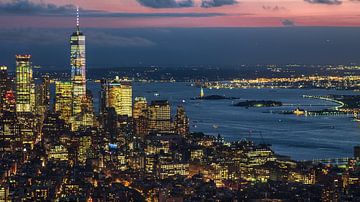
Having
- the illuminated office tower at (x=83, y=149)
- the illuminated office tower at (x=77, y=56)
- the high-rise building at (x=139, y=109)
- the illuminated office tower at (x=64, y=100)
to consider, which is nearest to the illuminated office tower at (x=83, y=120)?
the illuminated office tower at (x=64, y=100)

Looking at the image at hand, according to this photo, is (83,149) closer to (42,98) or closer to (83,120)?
(83,120)

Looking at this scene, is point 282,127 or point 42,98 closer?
point 282,127

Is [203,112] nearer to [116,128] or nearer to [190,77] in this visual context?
[116,128]

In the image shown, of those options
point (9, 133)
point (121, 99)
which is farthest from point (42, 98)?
point (9, 133)

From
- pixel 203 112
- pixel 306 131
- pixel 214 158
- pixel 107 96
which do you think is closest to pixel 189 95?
pixel 203 112

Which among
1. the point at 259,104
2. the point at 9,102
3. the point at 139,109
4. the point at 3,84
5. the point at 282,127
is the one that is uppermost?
the point at 3,84

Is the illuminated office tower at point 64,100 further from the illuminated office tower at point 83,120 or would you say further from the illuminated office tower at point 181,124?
the illuminated office tower at point 181,124
